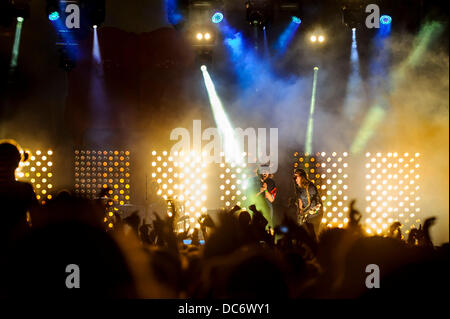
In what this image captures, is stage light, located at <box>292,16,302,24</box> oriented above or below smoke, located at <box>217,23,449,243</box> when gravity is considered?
above

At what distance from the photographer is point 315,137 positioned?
938cm

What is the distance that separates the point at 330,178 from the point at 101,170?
5.05m

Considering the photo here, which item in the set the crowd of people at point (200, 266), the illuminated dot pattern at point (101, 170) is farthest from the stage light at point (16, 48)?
the crowd of people at point (200, 266)

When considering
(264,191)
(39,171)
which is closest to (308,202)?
(264,191)

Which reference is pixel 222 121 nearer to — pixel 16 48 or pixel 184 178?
pixel 184 178

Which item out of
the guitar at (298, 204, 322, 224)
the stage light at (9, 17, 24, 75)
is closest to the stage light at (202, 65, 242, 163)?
the guitar at (298, 204, 322, 224)

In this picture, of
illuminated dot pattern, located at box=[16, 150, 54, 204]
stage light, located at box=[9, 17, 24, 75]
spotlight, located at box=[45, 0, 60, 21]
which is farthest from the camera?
stage light, located at box=[9, 17, 24, 75]

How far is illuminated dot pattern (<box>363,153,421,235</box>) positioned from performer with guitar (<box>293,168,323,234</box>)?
2695 millimetres

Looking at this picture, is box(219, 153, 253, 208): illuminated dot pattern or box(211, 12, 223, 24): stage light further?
box(219, 153, 253, 208): illuminated dot pattern

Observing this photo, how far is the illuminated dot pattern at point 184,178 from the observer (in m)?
8.99

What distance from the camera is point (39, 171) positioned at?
9.12 m

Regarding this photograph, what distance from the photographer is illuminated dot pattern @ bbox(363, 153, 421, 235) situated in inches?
361

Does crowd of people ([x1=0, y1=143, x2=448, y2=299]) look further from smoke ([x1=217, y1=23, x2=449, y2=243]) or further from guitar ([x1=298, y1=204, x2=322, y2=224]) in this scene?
smoke ([x1=217, y1=23, x2=449, y2=243])
